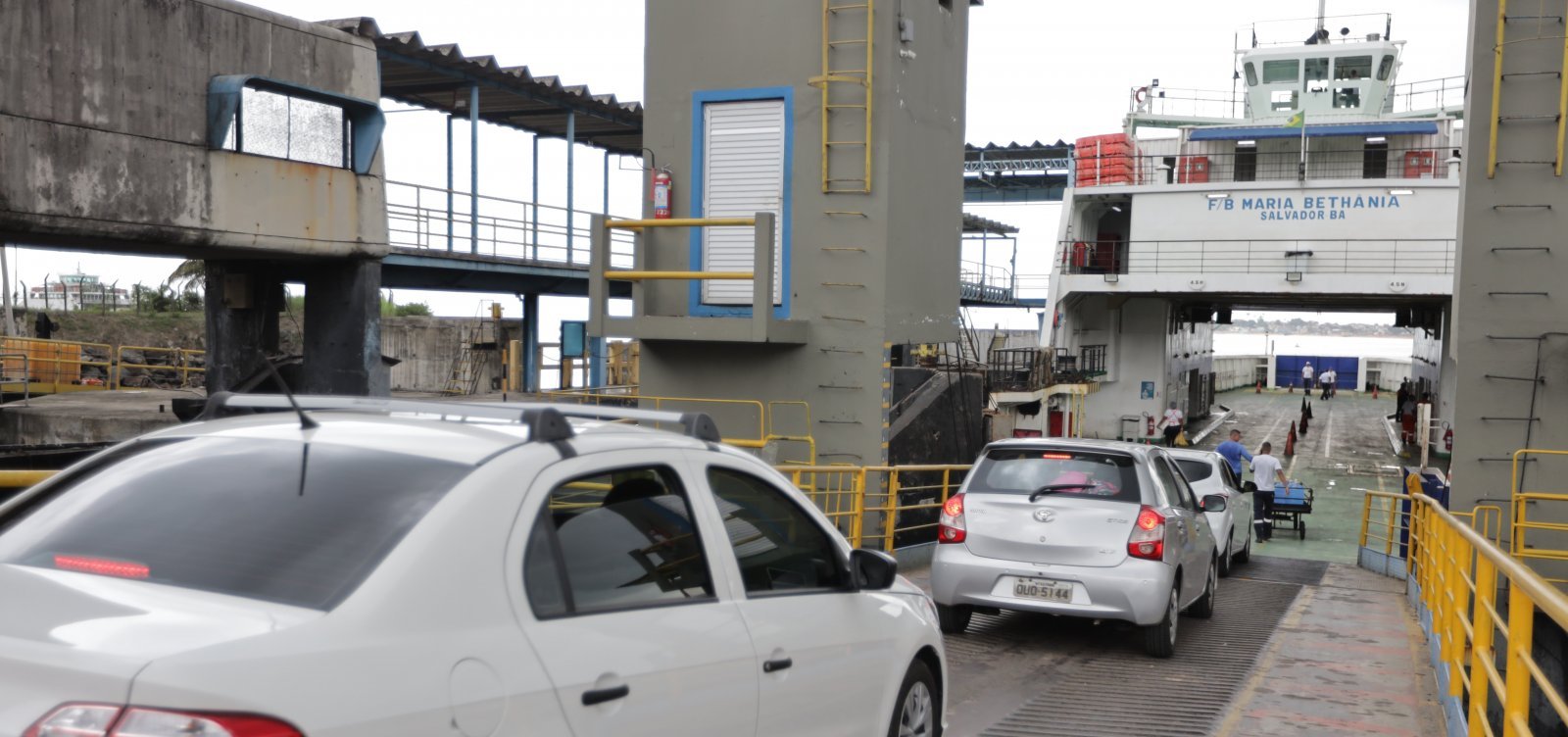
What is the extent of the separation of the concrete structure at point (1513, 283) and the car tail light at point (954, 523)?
203 inches

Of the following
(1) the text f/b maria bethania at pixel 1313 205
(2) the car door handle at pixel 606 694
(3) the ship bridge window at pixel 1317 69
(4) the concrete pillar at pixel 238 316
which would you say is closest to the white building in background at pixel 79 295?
(4) the concrete pillar at pixel 238 316

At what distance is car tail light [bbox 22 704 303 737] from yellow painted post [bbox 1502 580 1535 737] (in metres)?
3.53

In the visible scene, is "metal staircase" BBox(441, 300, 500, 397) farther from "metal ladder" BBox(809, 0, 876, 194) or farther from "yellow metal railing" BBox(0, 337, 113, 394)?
"metal ladder" BBox(809, 0, 876, 194)

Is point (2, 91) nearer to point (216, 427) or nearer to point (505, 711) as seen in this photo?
point (216, 427)

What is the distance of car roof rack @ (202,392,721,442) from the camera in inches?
145

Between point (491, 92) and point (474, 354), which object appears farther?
point (474, 354)

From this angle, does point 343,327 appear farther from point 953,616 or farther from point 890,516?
point 953,616

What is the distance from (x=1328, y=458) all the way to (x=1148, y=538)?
28.5 metres

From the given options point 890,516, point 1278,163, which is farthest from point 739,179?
point 1278,163

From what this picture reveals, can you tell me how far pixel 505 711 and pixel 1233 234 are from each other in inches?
1187

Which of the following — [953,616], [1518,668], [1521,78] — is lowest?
[953,616]

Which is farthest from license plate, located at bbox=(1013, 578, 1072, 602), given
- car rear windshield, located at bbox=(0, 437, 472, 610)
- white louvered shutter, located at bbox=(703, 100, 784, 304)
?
white louvered shutter, located at bbox=(703, 100, 784, 304)

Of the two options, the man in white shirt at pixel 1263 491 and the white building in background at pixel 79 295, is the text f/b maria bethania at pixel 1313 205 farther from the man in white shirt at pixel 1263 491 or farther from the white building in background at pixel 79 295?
the white building in background at pixel 79 295

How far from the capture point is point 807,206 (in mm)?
15375
